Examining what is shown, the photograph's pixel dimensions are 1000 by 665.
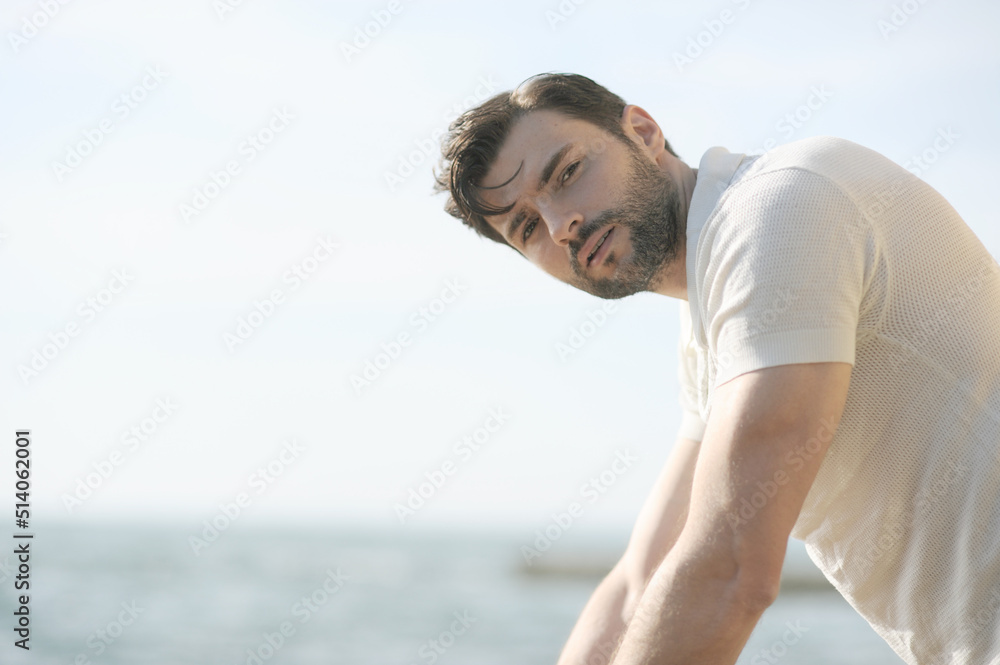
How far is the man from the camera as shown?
1.37 m

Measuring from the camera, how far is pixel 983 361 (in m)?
1.55

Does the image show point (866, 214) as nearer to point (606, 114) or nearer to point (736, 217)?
point (736, 217)

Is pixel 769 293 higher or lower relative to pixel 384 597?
higher

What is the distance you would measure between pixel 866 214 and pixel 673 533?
106cm

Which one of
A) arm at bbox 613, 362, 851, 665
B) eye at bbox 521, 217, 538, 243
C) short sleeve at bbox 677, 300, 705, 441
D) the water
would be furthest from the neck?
the water

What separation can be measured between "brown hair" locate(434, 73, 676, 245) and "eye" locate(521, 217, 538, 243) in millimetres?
68

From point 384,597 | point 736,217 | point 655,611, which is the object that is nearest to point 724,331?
point 736,217

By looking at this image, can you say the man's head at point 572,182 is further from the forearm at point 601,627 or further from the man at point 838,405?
the forearm at point 601,627

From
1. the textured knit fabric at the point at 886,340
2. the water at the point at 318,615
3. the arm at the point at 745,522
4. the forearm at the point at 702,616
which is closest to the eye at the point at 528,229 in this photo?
the textured knit fabric at the point at 886,340

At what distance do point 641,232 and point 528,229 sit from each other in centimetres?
30

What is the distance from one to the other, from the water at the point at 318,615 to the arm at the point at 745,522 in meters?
10.4

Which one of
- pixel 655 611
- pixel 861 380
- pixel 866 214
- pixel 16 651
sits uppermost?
pixel 866 214

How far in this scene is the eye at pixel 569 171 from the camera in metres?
2.12

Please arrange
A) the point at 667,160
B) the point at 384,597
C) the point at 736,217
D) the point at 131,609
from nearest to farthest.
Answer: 1. the point at 736,217
2. the point at 667,160
3. the point at 131,609
4. the point at 384,597
